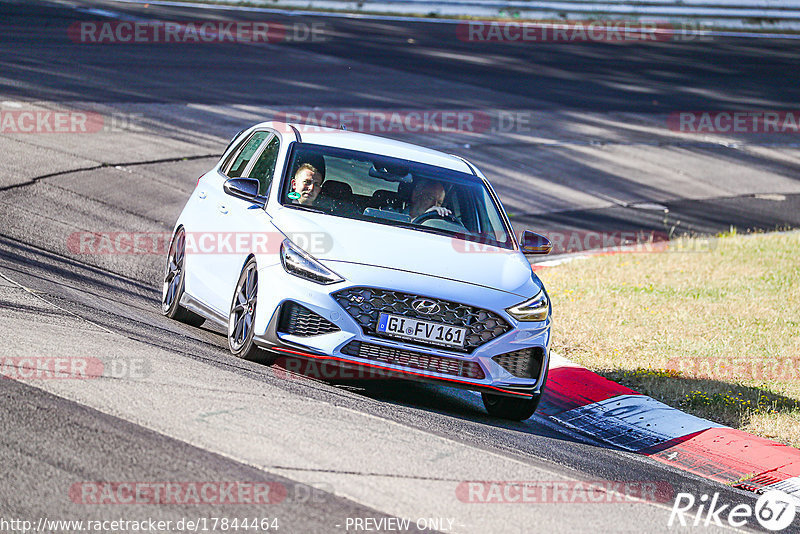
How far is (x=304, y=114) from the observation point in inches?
799

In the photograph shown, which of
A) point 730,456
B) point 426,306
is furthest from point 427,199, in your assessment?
point 730,456

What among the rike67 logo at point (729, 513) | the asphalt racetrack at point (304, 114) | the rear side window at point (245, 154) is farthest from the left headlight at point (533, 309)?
the rear side window at point (245, 154)

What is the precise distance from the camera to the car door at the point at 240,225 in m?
8.02

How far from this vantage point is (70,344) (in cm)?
679

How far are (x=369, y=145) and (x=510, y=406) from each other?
7.93 ft

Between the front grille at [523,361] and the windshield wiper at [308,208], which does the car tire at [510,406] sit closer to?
the front grille at [523,361]

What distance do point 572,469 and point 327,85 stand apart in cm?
1823

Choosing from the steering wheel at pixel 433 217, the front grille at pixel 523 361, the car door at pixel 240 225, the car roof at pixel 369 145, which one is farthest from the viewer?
the car roof at pixel 369 145

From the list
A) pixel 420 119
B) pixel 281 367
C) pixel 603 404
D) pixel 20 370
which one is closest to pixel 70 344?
pixel 20 370

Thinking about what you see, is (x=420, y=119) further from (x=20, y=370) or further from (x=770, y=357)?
(x=20, y=370)

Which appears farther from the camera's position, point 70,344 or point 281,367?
point 281,367

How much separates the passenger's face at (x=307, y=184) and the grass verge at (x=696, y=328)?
312 centimetres

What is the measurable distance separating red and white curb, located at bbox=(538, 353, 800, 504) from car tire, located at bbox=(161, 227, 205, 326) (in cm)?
293

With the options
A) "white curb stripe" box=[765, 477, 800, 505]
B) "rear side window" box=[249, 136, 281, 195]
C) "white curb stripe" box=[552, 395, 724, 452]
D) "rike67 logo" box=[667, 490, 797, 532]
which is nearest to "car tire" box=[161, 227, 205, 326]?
"rear side window" box=[249, 136, 281, 195]
